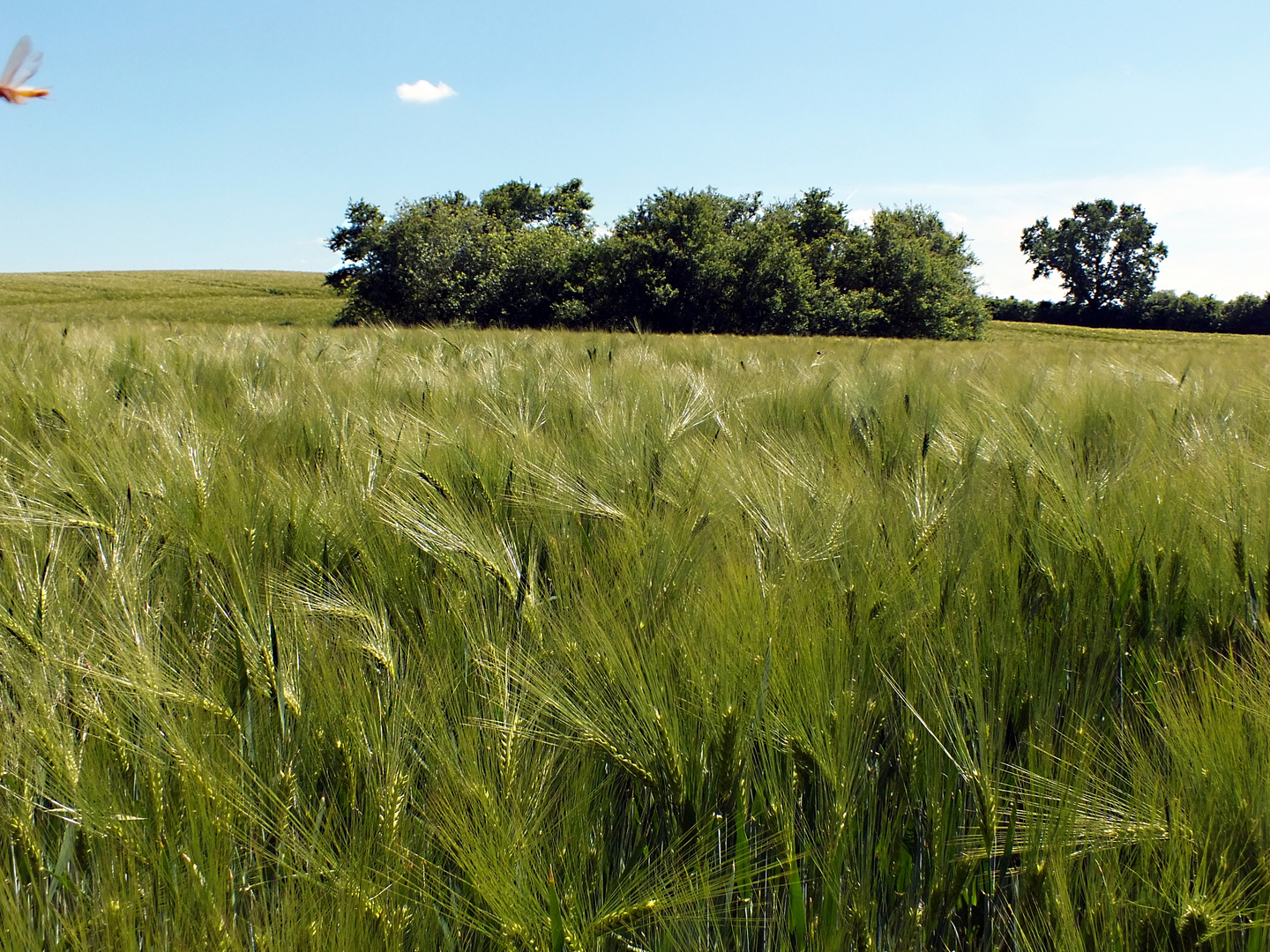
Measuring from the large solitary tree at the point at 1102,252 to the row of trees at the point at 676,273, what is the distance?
1627 inches

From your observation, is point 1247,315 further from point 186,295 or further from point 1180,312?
point 186,295

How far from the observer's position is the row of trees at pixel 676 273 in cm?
2252

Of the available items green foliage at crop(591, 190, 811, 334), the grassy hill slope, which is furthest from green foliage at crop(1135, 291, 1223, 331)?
the grassy hill slope

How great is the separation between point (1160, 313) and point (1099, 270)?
508 inches

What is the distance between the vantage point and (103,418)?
226 cm

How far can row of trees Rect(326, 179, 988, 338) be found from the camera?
73.9 feet

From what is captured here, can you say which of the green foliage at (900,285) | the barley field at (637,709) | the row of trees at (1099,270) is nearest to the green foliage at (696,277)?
the green foliage at (900,285)

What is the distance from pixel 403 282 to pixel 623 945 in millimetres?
28128

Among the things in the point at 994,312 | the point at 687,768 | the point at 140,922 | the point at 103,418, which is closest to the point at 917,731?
the point at 687,768

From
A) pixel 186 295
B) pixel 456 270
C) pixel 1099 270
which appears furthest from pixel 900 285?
pixel 1099 270

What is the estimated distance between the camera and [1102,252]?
211 ft

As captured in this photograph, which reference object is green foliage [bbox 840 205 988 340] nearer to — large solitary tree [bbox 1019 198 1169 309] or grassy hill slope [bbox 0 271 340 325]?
grassy hill slope [bbox 0 271 340 325]

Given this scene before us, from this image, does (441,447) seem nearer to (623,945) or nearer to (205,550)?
(205,550)

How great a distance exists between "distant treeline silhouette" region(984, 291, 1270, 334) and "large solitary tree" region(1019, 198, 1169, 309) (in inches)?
242
